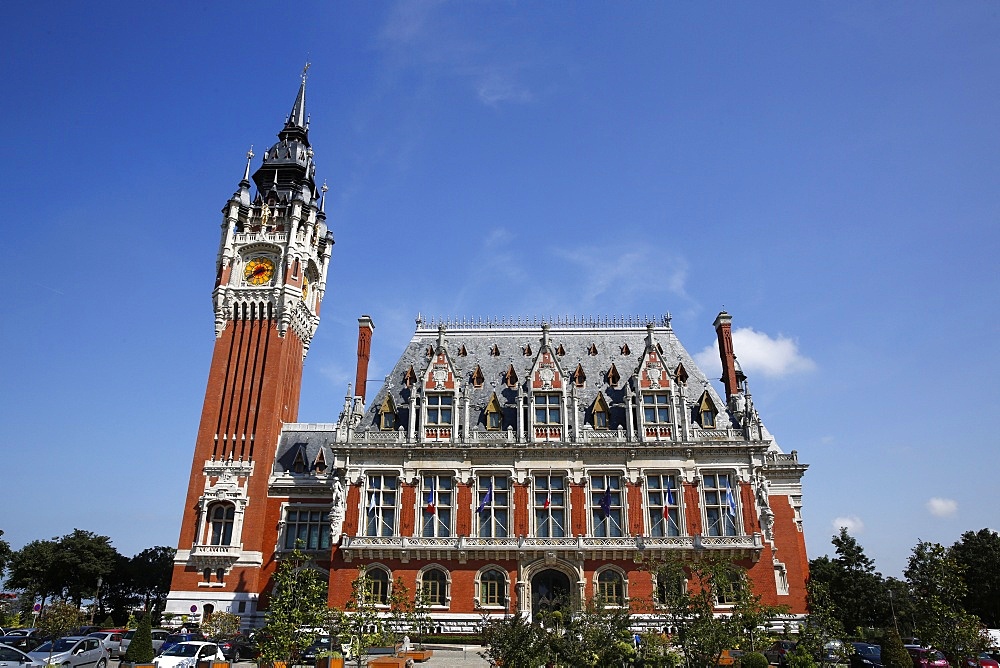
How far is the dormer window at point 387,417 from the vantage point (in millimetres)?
46719

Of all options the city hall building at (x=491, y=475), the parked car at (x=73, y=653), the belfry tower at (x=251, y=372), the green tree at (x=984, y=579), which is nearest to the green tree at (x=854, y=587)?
the green tree at (x=984, y=579)

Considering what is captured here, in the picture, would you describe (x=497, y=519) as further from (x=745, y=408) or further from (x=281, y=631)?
(x=281, y=631)

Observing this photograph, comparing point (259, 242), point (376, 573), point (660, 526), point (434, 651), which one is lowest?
point (434, 651)

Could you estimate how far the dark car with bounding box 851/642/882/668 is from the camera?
30.3 m

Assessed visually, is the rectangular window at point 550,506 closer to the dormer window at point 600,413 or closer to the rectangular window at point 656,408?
the dormer window at point 600,413

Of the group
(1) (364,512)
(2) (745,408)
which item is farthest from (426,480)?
(2) (745,408)

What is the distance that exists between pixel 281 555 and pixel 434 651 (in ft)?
55.7

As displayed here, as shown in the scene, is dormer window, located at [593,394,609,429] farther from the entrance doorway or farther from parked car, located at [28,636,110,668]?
parked car, located at [28,636,110,668]

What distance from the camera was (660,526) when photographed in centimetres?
4309

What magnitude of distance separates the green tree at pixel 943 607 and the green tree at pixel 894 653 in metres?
1.69

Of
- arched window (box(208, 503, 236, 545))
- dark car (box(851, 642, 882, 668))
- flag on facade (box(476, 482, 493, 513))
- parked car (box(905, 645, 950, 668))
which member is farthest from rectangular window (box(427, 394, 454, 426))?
parked car (box(905, 645, 950, 668))

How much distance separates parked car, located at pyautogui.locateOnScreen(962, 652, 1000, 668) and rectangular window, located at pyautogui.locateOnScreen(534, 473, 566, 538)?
2184 cm

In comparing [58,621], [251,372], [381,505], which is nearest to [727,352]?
[381,505]

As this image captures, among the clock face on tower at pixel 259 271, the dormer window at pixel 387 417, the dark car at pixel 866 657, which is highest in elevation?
the clock face on tower at pixel 259 271
